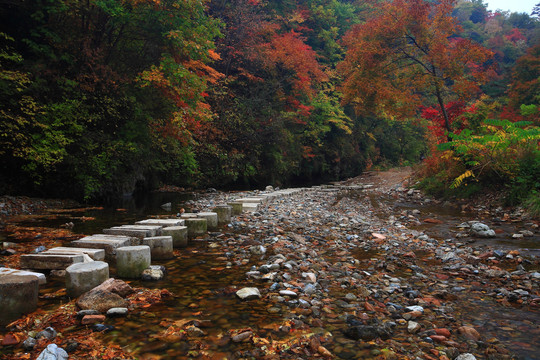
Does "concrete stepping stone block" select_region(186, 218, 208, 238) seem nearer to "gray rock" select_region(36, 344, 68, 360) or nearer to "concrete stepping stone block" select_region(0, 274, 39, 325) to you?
"concrete stepping stone block" select_region(0, 274, 39, 325)

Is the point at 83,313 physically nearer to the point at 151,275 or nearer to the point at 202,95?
the point at 151,275

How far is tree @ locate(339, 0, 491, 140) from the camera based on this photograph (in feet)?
36.7

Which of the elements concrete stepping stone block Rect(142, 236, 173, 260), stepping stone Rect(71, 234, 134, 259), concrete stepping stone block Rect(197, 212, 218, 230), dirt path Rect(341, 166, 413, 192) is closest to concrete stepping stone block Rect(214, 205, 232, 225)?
concrete stepping stone block Rect(197, 212, 218, 230)

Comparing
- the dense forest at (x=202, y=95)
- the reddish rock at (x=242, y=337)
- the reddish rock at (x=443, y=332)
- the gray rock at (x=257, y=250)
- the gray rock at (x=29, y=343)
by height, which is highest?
the dense forest at (x=202, y=95)

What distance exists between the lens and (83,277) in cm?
287

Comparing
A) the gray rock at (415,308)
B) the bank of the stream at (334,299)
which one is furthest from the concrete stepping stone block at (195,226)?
the gray rock at (415,308)

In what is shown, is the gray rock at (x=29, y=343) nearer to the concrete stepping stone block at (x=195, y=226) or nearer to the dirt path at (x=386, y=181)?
the concrete stepping stone block at (x=195, y=226)

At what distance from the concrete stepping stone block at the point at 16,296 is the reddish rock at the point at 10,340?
0.26 m

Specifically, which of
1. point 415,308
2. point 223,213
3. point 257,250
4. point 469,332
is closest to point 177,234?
point 257,250

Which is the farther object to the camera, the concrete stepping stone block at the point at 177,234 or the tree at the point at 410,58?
the tree at the point at 410,58

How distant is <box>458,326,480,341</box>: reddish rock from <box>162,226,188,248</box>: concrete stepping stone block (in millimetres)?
3755

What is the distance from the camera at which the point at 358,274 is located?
12.3 feet

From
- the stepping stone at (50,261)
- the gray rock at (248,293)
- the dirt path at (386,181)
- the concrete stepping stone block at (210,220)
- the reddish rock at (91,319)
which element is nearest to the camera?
the reddish rock at (91,319)

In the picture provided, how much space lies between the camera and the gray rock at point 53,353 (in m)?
1.87
